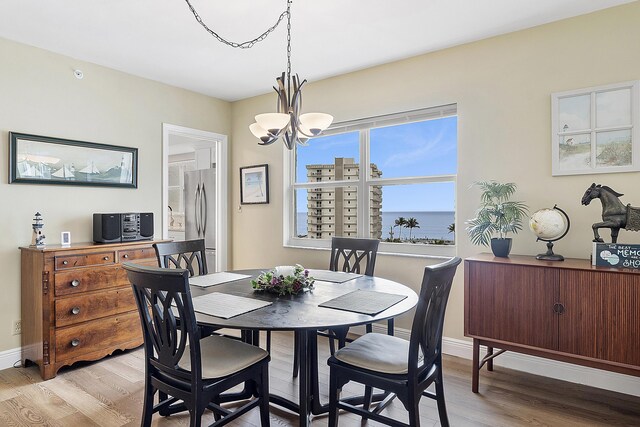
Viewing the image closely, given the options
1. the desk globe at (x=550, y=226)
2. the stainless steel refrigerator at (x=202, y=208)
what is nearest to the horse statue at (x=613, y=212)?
the desk globe at (x=550, y=226)

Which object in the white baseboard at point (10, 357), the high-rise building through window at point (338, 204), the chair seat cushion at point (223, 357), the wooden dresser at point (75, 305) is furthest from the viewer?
the high-rise building through window at point (338, 204)

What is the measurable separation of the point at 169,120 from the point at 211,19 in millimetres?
1702

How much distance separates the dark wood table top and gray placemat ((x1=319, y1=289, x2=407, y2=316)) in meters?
0.04

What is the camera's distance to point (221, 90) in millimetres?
4281

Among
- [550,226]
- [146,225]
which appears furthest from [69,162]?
[550,226]

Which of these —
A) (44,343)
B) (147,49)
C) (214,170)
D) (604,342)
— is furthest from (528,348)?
(214,170)

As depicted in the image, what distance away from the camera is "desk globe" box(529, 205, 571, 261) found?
2.46 metres

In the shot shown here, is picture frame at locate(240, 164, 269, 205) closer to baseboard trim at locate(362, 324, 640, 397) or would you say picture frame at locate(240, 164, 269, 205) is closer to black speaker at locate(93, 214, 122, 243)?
Answer: black speaker at locate(93, 214, 122, 243)

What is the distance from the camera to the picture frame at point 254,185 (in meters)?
4.39

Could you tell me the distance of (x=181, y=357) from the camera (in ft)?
5.65

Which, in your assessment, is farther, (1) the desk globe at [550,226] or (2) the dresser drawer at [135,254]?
(2) the dresser drawer at [135,254]

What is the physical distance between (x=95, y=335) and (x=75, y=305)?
0.30 m

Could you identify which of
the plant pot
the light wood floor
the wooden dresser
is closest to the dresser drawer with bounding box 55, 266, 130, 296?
the wooden dresser

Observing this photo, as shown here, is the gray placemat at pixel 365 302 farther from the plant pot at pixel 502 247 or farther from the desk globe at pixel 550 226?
the desk globe at pixel 550 226
